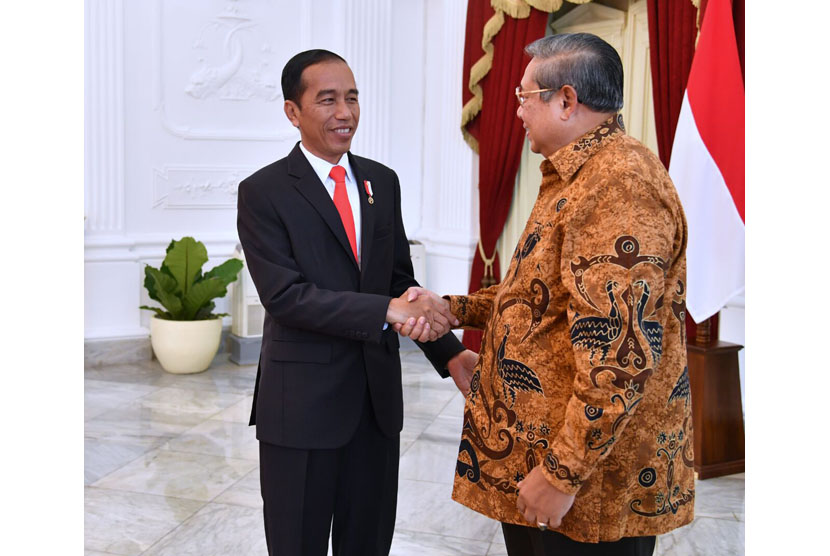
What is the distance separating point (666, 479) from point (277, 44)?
6.23 metres

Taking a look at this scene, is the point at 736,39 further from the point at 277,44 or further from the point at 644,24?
the point at 277,44

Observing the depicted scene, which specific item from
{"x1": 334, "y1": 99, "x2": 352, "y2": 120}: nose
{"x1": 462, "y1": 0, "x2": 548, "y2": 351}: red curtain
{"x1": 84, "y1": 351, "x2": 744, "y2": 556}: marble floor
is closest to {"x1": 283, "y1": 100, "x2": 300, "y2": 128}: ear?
{"x1": 334, "y1": 99, "x2": 352, "y2": 120}: nose

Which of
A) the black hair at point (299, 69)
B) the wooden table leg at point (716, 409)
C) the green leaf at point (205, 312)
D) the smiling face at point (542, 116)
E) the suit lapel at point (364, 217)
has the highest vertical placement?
the black hair at point (299, 69)

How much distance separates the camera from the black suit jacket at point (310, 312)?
7.07ft

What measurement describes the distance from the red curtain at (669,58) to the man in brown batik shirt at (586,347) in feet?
10.2

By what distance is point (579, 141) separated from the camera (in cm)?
174

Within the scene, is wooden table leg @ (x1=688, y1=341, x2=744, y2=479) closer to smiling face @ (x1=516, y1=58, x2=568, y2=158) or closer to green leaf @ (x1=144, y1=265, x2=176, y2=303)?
smiling face @ (x1=516, y1=58, x2=568, y2=158)

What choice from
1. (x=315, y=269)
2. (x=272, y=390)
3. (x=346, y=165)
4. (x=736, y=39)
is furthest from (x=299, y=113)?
(x=736, y=39)

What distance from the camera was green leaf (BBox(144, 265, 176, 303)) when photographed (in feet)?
20.7

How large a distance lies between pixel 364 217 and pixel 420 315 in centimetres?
32

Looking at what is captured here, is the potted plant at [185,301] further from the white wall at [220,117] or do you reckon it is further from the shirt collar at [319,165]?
the shirt collar at [319,165]

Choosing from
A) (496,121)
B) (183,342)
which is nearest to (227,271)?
(183,342)

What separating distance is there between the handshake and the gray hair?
2.25ft

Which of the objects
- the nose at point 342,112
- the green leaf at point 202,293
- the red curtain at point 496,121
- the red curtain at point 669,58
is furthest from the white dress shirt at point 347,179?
the green leaf at point 202,293
